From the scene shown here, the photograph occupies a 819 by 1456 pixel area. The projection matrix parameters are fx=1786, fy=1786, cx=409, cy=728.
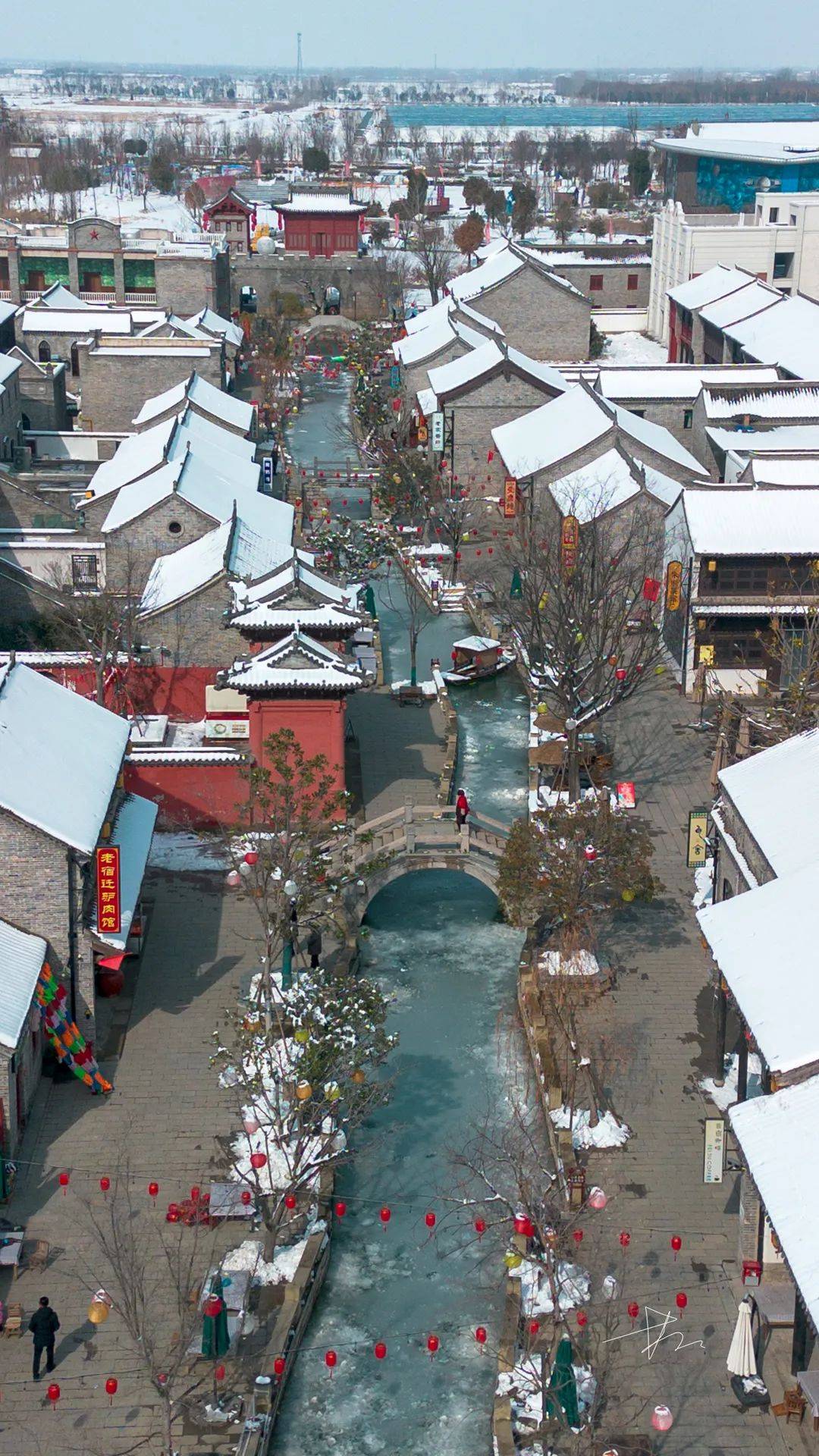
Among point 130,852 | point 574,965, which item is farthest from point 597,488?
point 130,852

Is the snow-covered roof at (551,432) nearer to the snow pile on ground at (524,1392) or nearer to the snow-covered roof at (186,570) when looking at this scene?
the snow-covered roof at (186,570)

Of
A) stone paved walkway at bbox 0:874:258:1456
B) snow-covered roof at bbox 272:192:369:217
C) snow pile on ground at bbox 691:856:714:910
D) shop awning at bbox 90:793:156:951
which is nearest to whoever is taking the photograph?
stone paved walkway at bbox 0:874:258:1456

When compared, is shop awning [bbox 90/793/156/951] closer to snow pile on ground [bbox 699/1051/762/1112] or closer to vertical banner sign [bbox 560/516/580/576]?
snow pile on ground [bbox 699/1051/762/1112]

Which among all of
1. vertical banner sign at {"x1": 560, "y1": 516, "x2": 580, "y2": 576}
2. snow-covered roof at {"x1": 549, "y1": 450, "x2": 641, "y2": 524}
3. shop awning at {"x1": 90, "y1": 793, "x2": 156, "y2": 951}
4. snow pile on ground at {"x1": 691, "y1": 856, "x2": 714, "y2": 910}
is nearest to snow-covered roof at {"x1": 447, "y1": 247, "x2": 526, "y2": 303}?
snow-covered roof at {"x1": 549, "y1": 450, "x2": 641, "y2": 524}

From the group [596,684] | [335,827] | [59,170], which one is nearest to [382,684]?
[596,684]

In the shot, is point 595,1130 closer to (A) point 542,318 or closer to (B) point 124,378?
(B) point 124,378

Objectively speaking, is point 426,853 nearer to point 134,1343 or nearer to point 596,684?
point 596,684
